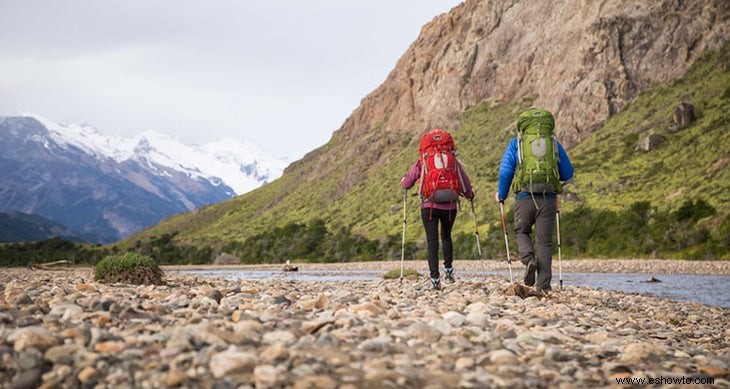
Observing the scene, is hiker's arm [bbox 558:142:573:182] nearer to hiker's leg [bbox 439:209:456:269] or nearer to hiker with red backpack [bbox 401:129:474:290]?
hiker with red backpack [bbox 401:129:474:290]

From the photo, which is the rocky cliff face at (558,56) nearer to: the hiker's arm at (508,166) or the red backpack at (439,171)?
the hiker's arm at (508,166)

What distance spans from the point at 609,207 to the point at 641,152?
71.7 ft

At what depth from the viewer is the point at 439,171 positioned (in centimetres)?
1323

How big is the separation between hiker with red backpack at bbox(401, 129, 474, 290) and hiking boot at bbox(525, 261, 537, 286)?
1828mm

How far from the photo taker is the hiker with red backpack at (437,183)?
43.2ft

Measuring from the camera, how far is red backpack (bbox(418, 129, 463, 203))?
13.1 meters

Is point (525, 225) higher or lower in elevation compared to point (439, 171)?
lower

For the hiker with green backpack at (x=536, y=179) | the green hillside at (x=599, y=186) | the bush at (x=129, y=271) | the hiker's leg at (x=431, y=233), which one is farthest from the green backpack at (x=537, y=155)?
the green hillside at (x=599, y=186)

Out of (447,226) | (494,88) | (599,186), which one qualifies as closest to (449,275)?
(447,226)

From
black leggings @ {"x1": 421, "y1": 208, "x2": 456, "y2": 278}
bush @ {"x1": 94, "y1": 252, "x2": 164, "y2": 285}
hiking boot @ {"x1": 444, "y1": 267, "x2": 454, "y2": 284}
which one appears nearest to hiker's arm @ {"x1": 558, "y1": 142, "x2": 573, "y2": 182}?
black leggings @ {"x1": 421, "y1": 208, "x2": 456, "y2": 278}

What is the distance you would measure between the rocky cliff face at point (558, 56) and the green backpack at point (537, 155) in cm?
10961

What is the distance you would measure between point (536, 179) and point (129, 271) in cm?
1137

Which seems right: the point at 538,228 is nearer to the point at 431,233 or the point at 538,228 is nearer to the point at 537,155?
the point at 537,155

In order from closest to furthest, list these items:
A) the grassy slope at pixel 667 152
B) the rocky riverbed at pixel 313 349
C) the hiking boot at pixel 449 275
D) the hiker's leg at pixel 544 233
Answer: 1. the rocky riverbed at pixel 313 349
2. the hiker's leg at pixel 544 233
3. the hiking boot at pixel 449 275
4. the grassy slope at pixel 667 152
